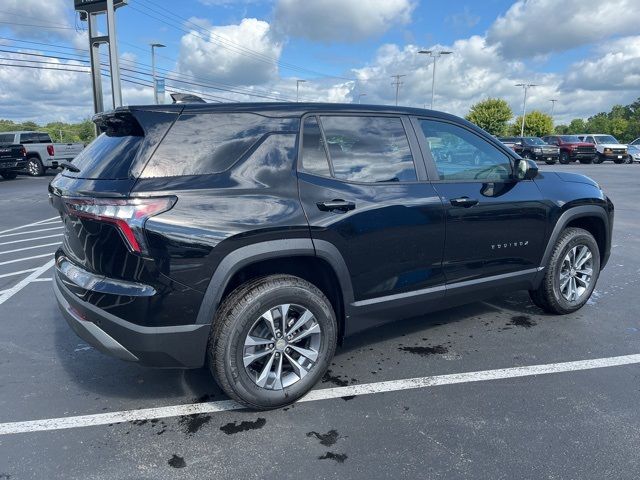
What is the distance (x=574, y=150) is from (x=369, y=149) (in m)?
32.3

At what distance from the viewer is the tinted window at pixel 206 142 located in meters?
2.66

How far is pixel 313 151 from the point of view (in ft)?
10.0

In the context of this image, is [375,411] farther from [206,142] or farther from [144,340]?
[206,142]

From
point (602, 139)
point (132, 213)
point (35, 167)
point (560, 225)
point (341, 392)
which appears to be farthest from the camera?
point (602, 139)

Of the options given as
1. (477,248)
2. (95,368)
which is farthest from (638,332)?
(95,368)

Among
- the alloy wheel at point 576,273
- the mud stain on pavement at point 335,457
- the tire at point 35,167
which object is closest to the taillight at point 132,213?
the mud stain on pavement at point 335,457

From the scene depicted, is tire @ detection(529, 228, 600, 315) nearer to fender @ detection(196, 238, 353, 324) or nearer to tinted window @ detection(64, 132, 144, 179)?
fender @ detection(196, 238, 353, 324)

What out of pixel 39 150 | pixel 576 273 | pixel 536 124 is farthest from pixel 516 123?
pixel 576 273

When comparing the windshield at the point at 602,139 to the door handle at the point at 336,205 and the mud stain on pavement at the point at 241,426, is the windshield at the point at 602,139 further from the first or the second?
the mud stain on pavement at the point at 241,426

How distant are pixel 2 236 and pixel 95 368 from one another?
6.38 metres

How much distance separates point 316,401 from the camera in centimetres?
308

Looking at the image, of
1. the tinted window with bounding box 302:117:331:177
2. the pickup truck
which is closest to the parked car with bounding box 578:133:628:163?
the pickup truck

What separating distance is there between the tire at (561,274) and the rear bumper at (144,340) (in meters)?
3.07

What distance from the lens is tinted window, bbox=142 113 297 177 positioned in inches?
105
